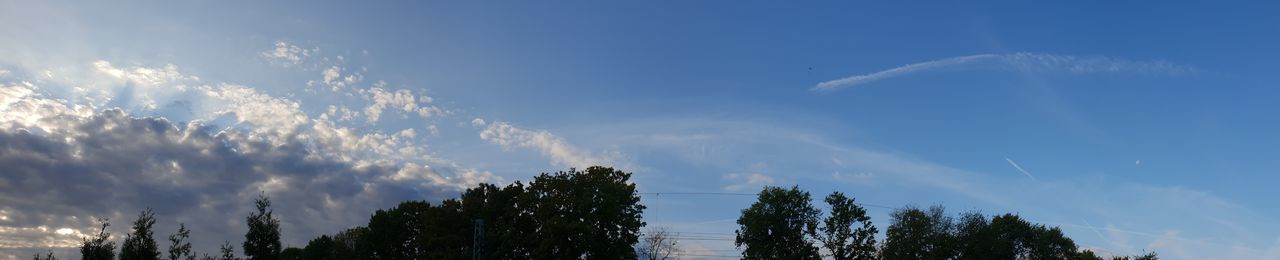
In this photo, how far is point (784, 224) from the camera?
2835 inches

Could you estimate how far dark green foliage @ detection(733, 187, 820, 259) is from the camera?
232 ft

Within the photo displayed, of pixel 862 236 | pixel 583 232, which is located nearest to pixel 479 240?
pixel 583 232

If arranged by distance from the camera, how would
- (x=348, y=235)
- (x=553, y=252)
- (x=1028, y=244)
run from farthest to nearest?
(x=348, y=235) → (x=1028, y=244) → (x=553, y=252)

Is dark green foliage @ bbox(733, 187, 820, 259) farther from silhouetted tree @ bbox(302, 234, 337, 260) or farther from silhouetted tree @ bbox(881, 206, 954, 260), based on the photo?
silhouetted tree @ bbox(302, 234, 337, 260)

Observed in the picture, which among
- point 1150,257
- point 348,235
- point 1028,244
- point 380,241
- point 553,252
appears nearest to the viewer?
point 553,252

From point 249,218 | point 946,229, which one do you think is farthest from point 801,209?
point 249,218

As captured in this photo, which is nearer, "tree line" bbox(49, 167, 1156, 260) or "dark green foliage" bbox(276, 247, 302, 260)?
"tree line" bbox(49, 167, 1156, 260)

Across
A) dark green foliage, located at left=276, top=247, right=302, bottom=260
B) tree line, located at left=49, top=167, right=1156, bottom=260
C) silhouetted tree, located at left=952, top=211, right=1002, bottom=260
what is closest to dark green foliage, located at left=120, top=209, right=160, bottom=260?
tree line, located at left=49, top=167, right=1156, bottom=260

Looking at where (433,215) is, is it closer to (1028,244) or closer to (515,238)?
(515,238)

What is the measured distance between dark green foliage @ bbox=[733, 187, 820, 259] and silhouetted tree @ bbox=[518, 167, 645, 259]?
572 inches

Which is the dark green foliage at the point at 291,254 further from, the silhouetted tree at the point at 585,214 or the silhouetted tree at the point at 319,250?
the silhouetted tree at the point at 585,214

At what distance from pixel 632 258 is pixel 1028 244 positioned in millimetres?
44721

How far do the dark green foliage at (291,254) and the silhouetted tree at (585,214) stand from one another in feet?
122

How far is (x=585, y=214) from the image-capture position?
59.6 meters
